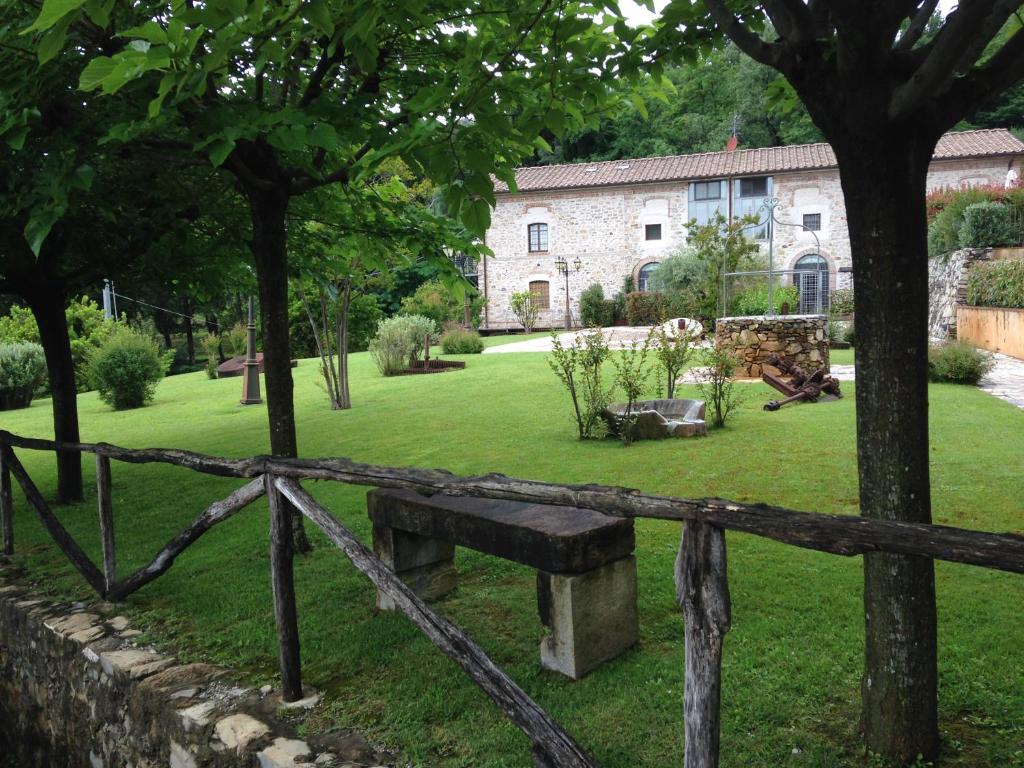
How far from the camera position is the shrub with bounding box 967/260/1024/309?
15.4 m

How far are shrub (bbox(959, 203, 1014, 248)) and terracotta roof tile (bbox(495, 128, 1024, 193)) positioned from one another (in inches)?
425

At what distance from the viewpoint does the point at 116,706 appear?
368 centimetres

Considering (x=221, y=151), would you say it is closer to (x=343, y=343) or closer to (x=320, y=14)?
(x=320, y=14)

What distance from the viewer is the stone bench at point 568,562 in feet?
10.3

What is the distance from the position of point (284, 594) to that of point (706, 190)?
32.7 meters

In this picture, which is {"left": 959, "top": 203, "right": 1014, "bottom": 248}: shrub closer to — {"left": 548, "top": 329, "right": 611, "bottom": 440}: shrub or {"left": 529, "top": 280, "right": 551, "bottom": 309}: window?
{"left": 548, "top": 329, "right": 611, "bottom": 440}: shrub

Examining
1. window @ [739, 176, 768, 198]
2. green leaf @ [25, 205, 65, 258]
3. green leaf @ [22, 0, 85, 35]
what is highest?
window @ [739, 176, 768, 198]

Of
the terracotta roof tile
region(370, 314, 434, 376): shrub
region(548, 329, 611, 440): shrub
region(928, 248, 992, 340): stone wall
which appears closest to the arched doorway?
the terracotta roof tile

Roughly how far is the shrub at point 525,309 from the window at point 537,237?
2412 millimetres

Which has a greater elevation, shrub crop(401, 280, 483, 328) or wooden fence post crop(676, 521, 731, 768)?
shrub crop(401, 280, 483, 328)

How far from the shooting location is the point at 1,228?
5.69 meters

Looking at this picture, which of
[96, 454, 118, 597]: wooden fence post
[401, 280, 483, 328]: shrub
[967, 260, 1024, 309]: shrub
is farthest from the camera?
[401, 280, 483, 328]: shrub

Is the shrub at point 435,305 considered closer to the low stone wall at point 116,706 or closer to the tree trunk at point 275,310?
the tree trunk at point 275,310

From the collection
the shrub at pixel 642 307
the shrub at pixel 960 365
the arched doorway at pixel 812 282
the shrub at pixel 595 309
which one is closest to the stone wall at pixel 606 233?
the arched doorway at pixel 812 282
